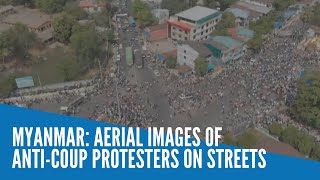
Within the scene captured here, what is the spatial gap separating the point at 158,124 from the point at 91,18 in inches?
668

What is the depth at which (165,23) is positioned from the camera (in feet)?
115

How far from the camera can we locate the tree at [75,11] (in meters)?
36.3

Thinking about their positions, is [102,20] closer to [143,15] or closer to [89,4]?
[143,15]

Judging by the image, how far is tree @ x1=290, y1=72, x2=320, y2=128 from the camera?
2203cm

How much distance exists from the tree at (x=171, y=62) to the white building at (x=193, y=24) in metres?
3.60

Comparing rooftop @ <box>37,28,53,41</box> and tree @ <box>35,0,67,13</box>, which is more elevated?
tree @ <box>35,0,67,13</box>

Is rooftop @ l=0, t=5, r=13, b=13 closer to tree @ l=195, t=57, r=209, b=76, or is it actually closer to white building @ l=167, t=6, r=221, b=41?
white building @ l=167, t=6, r=221, b=41

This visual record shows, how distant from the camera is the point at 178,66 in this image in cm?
2902

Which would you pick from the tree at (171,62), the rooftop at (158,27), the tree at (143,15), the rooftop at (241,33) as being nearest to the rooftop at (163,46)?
the rooftop at (158,27)

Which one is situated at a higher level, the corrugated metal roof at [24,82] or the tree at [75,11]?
the tree at [75,11]

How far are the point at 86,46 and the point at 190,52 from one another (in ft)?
23.2

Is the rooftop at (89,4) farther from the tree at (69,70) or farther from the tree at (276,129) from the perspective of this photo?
the tree at (276,129)

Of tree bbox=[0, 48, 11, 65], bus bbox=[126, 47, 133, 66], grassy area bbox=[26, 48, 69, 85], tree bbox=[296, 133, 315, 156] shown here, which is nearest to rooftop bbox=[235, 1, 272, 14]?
bus bbox=[126, 47, 133, 66]

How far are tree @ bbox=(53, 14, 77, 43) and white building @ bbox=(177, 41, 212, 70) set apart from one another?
9.39 metres
